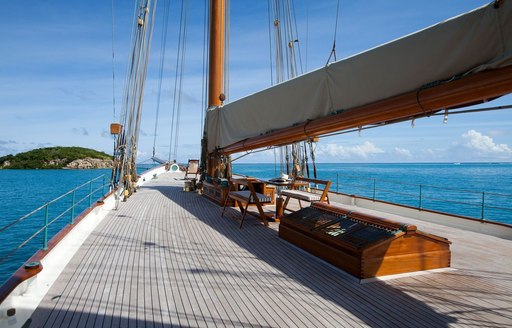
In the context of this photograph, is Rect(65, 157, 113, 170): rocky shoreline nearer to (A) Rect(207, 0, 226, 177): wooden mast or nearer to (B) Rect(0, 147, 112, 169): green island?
(B) Rect(0, 147, 112, 169): green island

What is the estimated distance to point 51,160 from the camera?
93938 mm

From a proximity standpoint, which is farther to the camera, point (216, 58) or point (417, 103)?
point (216, 58)

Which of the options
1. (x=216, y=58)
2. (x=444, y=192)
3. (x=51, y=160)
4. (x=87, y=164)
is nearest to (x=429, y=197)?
(x=216, y=58)

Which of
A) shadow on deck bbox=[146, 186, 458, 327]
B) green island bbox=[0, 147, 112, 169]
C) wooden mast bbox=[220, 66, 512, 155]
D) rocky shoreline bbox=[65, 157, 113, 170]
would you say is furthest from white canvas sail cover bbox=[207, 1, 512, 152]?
green island bbox=[0, 147, 112, 169]

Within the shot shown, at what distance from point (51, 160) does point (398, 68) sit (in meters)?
108

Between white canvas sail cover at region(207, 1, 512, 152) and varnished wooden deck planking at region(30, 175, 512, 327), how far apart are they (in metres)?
2.02

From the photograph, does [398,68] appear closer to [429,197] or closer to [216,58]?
[429,197]

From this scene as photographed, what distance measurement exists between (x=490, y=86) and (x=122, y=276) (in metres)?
3.90

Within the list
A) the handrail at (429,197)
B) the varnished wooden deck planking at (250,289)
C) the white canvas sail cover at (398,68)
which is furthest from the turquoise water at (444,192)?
the white canvas sail cover at (398,68)

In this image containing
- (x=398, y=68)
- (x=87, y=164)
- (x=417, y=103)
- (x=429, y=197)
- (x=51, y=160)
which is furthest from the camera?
(x=87, y=164)

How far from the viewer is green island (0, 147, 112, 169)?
93938 millimetres

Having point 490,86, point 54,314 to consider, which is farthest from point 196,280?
point 490,86

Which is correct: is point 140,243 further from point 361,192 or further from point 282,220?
point 361,192

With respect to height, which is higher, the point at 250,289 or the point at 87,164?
the point at 87,164
